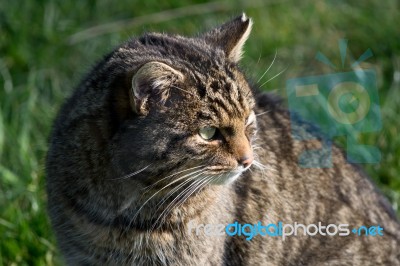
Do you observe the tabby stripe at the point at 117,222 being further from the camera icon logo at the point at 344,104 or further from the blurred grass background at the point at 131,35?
the camera icon logo at the point at 344,104

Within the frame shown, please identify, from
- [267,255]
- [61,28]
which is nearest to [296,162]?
[267,255]

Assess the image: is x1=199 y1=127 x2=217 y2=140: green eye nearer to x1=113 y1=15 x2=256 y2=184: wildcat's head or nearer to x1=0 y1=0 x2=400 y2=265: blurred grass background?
x1=113 y1=15 x2=256 y2=184: wildcat's head

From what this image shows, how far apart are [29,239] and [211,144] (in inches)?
58.3

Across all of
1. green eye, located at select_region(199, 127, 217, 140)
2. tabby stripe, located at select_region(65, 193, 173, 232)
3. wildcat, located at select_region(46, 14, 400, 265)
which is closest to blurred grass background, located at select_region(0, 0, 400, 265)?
wildcat, located at select_region(46, 14, 400, 265)

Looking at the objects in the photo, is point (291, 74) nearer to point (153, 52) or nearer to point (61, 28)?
point (61, 28)

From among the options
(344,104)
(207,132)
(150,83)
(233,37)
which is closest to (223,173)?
(207,132)

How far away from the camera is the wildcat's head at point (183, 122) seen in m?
2.89

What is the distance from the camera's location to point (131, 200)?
10.2 ft

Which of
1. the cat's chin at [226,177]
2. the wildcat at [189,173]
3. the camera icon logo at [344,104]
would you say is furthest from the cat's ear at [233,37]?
the camera icon logo at [344,104]

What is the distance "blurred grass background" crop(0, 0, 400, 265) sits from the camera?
4617 mm

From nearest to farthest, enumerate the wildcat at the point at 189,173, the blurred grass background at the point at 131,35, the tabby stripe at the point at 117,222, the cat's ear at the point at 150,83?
the cat's ear at the point at 150,83
the wildcat at the point at 189,173
the tabby stripe at the point at 117,222
the blurred grass background at the point at 131,35

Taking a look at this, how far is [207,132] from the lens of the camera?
2949 mm

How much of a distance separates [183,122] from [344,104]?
239cm

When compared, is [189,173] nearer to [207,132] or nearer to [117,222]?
[207,132]
